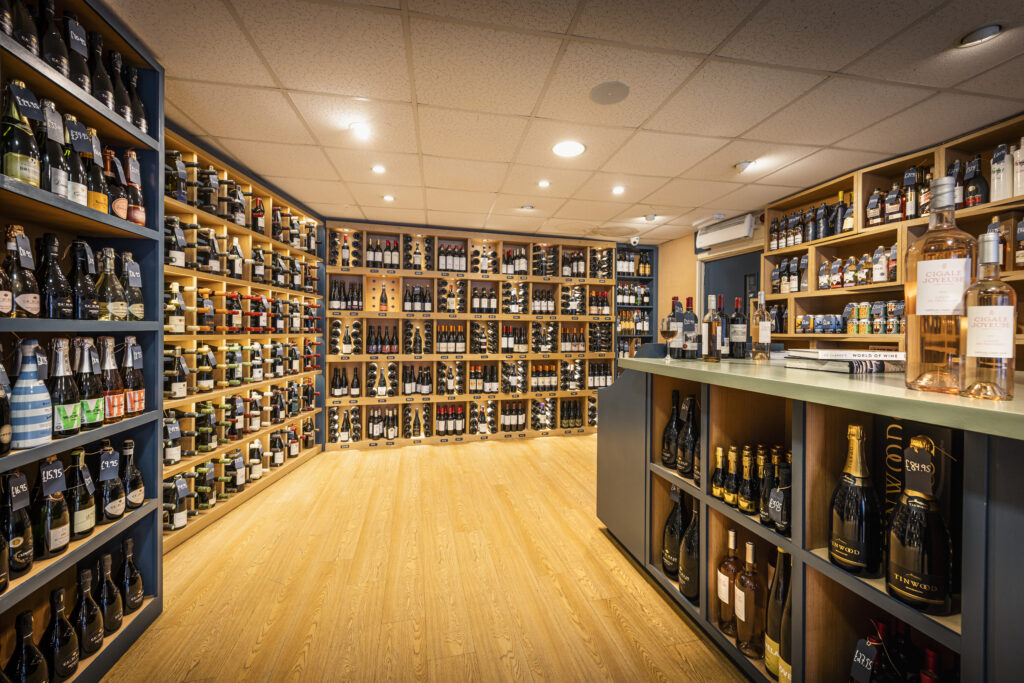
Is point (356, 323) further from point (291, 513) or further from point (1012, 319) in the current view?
point (1012, 319)

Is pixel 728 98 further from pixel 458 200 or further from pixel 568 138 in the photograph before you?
pixel 458 200

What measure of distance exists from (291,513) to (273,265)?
213cm

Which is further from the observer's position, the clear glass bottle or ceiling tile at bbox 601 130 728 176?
ceiling tile at bbox 601 130 728 176

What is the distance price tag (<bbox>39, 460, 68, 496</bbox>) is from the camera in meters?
1.34

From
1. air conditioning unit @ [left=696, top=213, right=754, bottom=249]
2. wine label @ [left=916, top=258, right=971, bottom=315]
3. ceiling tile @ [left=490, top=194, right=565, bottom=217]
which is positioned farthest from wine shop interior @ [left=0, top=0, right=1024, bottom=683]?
air conditioning unit @ [left=696, top=213, right=754, bottom=249]

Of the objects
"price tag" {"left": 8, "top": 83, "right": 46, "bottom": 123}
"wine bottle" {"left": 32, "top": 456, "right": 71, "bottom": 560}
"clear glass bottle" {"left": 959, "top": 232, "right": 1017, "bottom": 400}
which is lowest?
"wine bottle" {"left": 32, "top": 456, "right": 71, "bottom": 560}

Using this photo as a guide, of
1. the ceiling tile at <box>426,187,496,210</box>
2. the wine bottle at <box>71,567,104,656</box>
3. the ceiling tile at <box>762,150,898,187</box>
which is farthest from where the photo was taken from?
the ceiling tile at <box>426,187,496,210</box>

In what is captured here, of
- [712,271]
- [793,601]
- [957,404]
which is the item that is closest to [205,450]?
[793,601]

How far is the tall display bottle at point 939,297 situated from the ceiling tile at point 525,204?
3156mm

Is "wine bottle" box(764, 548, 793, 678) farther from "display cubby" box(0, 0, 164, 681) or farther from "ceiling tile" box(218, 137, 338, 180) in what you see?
"ceiling tile" box(218, 137, 338, 180)

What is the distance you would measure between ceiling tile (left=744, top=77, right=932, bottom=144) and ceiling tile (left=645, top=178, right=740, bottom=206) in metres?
0.80

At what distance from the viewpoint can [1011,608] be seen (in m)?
0.73

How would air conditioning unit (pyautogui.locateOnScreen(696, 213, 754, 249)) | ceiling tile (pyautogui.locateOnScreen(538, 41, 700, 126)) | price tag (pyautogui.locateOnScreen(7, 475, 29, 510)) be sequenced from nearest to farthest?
price tag (pyautogui.locateOnScreen(7, 475, 29, 510)), ceiling tile (pyautogui.locateOnScreen(538, 41, 700, 126)), air conditioning unit (pyautogui.locateOnScreen(696, 213, 754, 249))

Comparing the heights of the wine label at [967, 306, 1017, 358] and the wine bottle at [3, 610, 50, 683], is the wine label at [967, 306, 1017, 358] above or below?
above
